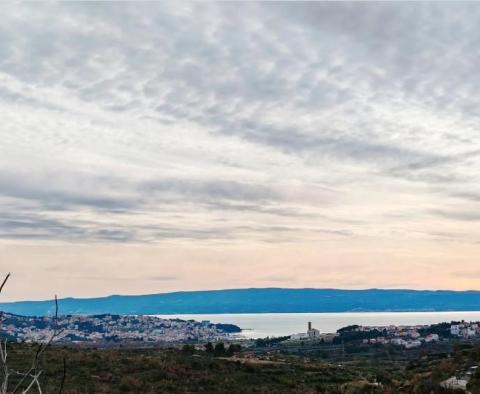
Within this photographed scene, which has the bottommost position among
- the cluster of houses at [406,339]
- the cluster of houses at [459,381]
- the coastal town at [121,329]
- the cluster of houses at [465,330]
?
the coastal town at [121,329]

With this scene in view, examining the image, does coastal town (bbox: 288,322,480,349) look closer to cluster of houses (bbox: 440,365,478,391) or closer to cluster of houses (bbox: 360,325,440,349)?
cluster of houses (bbox: 360,325,440,349)

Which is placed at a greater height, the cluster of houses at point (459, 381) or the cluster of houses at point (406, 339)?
the cluster of houses at point (459, 381)

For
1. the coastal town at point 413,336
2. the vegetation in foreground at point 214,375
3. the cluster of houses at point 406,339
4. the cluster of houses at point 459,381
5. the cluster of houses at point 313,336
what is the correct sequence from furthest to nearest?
the cluster of houses at point 313,336
the coastal town at point 413,336
the cluster of houses at point 406,339
the vegetation in foreground at point 214,375
the cluster of houses at point 459,381

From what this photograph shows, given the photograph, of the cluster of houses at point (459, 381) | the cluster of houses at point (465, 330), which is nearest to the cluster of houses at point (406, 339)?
the cluster of houses at point (465, 330)

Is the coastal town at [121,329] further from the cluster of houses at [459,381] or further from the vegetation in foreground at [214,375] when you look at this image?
the cluster of houses at [459,381]

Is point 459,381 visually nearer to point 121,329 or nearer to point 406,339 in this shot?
point 406,339

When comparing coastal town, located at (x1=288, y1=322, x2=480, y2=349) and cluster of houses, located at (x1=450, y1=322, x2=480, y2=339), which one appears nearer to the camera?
coastal town, located at (x1=288, y1=322, x2=480, y2=349)

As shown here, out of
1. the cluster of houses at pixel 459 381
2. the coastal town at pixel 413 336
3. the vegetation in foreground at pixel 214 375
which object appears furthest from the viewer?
the coastal town at pixel 413 336

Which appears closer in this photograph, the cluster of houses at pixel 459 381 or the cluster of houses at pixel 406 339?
the cluster of houses at pixel 459 381

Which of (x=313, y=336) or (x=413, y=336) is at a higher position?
(x=413, y=336)

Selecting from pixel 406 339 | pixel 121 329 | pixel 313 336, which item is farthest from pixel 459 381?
pixel 121 329

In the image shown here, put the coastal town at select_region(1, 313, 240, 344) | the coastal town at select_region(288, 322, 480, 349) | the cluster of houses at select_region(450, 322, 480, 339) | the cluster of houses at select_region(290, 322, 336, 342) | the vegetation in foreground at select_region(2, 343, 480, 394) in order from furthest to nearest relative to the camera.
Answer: the coastal town at select_region(1, 313, 240, 344) < the cluster of houses at select_region(290, 322, 336, 342) < the cluster of houses at select_region(450, 322, 480, 339) < the coastal town at select_region(288, 322, 480, 349) < the vegetation in foreground at select_region(2, 343, 480, 394)

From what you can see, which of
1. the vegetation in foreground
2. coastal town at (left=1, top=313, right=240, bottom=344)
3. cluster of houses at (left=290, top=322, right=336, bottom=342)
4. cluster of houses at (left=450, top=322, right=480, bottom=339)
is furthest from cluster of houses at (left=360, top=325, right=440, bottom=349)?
the vegetation in foreground
